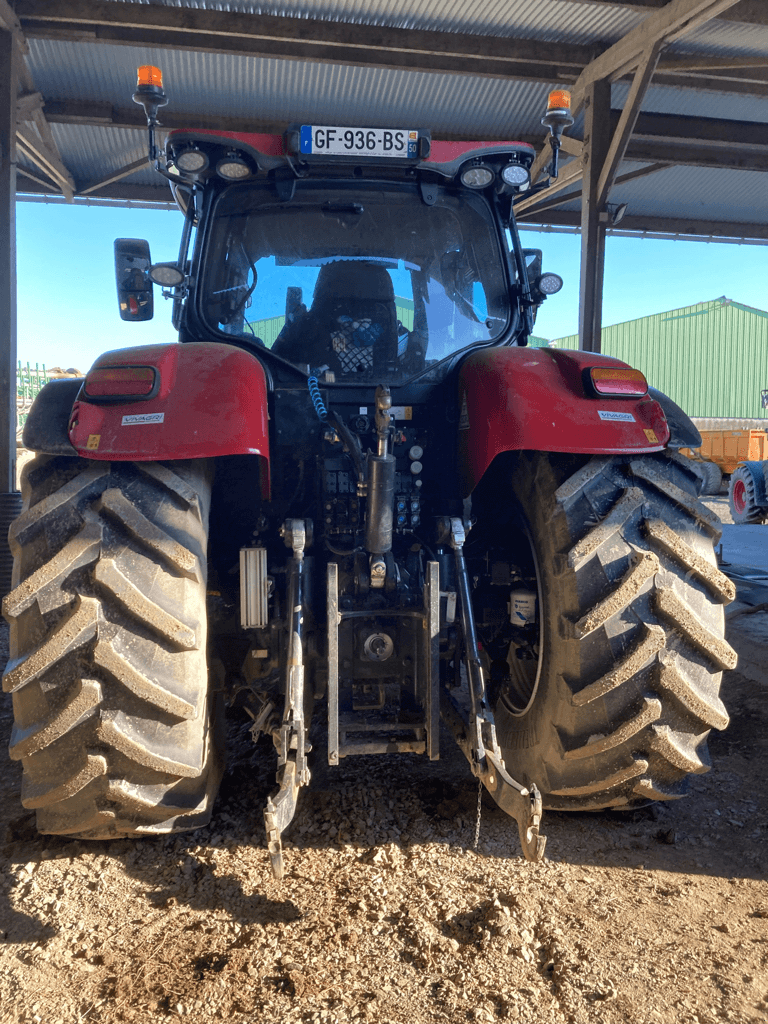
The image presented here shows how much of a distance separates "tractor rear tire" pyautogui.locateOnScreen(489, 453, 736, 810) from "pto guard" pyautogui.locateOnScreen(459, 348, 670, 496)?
76 millimetres

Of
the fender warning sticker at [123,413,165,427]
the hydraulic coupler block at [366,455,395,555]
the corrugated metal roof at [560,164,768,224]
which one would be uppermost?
the corrugated metal roof at [560,164,768,224]

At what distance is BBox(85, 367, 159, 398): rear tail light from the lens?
2037mm

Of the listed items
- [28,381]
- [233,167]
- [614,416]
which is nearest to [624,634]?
[614,416]

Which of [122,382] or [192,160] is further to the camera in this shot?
[192,160]

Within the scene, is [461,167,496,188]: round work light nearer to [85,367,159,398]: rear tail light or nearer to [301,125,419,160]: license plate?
[301,125,419,160]: license plate

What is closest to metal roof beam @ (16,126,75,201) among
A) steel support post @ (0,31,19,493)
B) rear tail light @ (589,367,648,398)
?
steel support post @ (0,31,19,493)

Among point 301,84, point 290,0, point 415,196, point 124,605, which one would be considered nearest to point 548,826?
point 124,605

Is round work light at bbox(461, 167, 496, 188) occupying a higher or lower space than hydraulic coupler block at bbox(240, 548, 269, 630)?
higher

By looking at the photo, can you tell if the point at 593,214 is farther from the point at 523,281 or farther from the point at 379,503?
the point at 379,503

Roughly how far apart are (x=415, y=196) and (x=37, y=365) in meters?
22.6

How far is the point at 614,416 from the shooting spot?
2.18 m

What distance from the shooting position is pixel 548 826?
241cm

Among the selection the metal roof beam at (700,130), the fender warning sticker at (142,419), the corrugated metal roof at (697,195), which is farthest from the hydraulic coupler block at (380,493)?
the corrugated metal roof at (697,195)

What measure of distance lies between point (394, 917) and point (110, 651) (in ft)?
3.22
